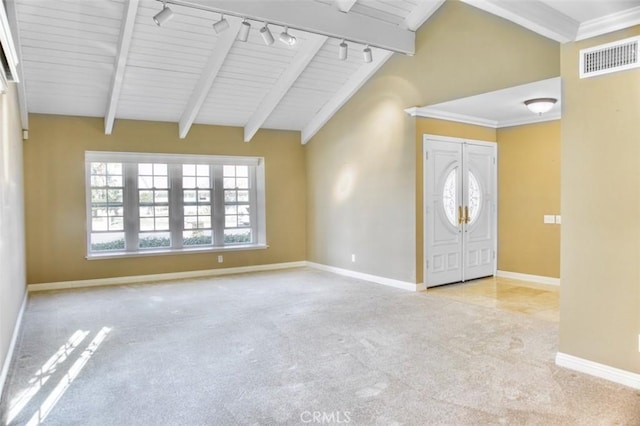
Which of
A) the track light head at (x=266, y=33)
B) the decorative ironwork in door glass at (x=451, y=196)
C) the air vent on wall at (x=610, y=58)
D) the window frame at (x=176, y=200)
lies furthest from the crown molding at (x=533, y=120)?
the window frame at (x=176, y=200)

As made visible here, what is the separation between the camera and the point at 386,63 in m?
6.23

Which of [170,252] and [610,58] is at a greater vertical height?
[610,58]

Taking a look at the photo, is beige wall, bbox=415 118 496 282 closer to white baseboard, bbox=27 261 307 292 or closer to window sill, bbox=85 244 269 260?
white baseboard, bbox=27 261 307 292

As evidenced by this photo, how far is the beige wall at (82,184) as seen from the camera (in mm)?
6289

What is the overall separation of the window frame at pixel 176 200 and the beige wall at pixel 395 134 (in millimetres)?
986

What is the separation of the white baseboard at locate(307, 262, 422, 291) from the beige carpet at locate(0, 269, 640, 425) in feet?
1.62

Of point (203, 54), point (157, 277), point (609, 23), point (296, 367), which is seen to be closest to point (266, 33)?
point (203, 54)

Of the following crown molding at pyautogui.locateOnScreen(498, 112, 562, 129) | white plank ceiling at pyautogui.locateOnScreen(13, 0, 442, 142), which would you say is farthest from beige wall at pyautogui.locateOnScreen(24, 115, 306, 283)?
crown molding at pyautogui.locateOnScreen(498, 112, 562, 129)

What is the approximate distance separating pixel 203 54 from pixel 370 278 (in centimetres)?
391

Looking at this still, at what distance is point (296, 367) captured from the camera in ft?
11.1

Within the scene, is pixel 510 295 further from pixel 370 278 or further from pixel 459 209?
pixel 370 278

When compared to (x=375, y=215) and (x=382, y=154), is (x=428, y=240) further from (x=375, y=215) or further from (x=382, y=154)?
(x=382, y=154)

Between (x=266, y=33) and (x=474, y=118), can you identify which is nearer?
(x=266, y=33)

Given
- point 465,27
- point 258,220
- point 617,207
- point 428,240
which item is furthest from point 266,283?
point 617,207
